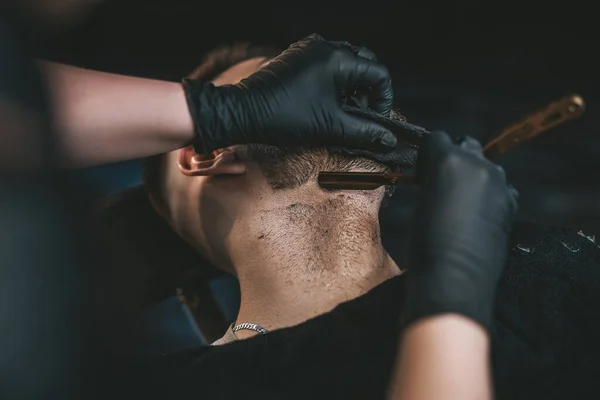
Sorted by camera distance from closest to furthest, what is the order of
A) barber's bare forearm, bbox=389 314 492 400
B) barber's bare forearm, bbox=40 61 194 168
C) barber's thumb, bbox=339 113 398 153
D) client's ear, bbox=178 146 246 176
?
barber's bare forearm, bbox=389 314 492 400 < barber's bare forearm, bbox=40 61 194 168 < barber's thumb, bbox=339 113 398 153 < client's ear, bbox=178 146 246 176

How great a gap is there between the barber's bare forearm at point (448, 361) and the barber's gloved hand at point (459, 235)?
2 cm

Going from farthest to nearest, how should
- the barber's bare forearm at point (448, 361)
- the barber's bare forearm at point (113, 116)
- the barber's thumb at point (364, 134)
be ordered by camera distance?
the barber's thumb at point (364, 134)
the barber's bare forearm at point (113, 116)
the barber's bare forearm at point (448, 361)

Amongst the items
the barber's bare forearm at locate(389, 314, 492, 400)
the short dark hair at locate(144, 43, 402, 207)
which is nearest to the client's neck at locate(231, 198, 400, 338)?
the short dark hair at locate(144, 43, 402, 207)

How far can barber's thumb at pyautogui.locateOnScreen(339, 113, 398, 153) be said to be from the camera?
3.69ft

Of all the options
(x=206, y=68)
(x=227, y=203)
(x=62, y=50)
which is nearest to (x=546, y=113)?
(x=227, y=203)

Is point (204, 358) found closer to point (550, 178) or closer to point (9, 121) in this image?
point (9, 121)

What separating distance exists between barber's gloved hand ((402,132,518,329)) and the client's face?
369 mm

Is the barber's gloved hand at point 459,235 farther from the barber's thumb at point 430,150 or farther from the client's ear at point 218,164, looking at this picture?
the client's ear at point 218,164

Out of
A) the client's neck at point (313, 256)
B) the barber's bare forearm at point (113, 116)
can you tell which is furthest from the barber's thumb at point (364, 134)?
the barber's bare forearm at point (113, 116)

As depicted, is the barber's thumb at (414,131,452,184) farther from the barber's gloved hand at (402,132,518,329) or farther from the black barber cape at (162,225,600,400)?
the black barber cape at (162,225,600,400)

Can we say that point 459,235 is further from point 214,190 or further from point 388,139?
point 214,190

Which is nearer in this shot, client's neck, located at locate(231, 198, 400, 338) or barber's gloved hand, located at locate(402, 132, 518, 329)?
barber's gloved hand, located at locate(402, 132, 518, 329)

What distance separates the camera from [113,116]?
103cm

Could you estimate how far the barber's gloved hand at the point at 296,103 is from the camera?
1076 mm
